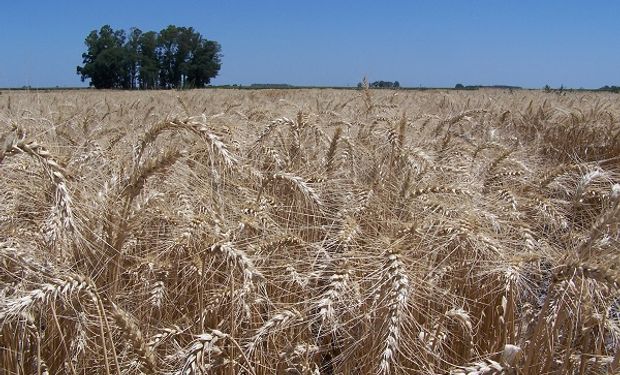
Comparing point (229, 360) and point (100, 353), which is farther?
point (100, 353)

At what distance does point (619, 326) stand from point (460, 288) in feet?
1.95

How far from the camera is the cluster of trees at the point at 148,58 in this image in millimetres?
57991

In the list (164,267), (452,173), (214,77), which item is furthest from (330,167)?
(214,77)

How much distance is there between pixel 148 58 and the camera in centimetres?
6191

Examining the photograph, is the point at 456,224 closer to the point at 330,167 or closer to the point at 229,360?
the point at 229,360

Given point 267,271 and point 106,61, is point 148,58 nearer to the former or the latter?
point 106,61

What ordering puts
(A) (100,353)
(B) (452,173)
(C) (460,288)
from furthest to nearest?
(B) (452,173), (C) (460,288), (A) (100,353)

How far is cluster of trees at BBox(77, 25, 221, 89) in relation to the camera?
57991 mm

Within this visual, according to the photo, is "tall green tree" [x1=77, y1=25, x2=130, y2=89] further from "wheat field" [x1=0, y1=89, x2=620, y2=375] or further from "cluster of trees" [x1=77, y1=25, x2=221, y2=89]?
"wheat field" [x1=0, y1=89, x2=620, y2=375]

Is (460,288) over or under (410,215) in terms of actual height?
under

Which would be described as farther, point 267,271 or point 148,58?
point 148,58

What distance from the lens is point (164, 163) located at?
1.88 meters

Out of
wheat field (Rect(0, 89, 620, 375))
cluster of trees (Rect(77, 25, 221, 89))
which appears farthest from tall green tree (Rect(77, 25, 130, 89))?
wheat field (Rect(0, 89, 620, 375))

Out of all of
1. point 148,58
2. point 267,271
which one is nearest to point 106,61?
point 148,58
